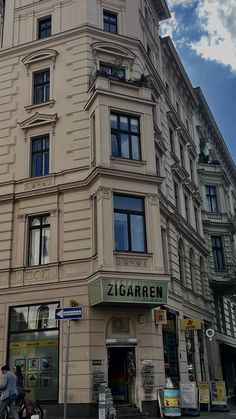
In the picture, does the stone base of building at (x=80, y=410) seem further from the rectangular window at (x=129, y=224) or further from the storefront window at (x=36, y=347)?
the rectangular window at (x=129, y=224)

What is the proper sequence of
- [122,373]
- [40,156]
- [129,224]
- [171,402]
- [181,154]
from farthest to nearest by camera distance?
[181,154] → [40,156] → [129,224] → [122,373] → [171,402]

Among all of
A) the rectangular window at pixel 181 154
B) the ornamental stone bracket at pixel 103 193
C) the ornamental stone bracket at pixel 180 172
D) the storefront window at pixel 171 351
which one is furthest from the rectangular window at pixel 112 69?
the storefront window at pixel 171 351

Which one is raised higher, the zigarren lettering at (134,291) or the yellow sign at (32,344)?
the zigarren lettering at (134,291)

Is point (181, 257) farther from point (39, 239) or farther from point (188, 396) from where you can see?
point (39, 239)

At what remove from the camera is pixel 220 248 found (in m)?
36.6

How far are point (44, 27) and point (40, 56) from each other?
256 centimetres

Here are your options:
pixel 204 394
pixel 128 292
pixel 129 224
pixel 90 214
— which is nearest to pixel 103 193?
pixel 90 214

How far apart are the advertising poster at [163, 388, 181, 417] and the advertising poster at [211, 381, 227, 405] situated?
16.6ft

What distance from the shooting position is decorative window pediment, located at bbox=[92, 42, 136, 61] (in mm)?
24844

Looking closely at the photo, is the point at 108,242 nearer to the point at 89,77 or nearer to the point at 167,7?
the point at 89,77

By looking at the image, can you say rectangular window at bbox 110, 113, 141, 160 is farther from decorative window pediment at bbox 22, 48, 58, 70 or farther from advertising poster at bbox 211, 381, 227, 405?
advertising poster at bbox 211, 381, 227, 405

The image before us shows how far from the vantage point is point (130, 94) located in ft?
74.9

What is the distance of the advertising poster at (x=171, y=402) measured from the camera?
18.3m

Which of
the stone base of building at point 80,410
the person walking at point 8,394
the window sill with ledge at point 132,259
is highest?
the window sill with ledge at point 132,259
